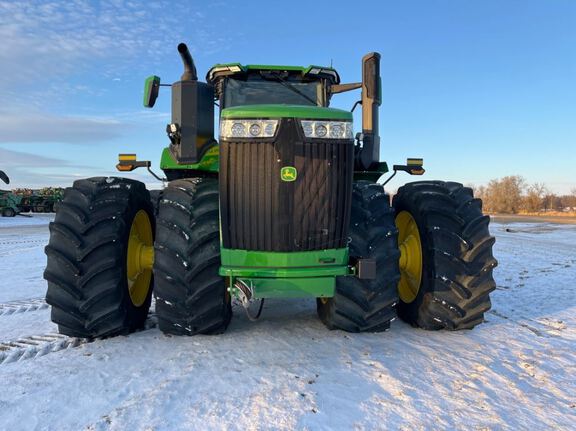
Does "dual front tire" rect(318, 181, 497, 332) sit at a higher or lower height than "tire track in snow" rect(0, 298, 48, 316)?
higher

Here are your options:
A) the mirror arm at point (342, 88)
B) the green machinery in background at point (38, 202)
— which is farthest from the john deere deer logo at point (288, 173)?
the green machinery in background at point (38, 202)

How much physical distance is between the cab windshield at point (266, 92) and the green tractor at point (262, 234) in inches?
29.3

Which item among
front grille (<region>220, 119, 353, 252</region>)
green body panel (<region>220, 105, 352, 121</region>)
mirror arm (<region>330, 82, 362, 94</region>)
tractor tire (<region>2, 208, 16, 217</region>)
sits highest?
mirror arm (<region>330, 82, 362, 94</region>)

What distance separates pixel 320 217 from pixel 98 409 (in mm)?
1992

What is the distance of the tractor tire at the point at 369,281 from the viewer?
3.76 metres

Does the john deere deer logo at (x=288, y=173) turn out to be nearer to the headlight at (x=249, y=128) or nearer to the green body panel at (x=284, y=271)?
the headlight at (x=249, y=128)

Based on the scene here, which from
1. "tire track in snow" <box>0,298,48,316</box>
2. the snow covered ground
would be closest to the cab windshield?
the snow covered ground

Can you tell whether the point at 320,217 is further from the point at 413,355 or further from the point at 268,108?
the point at 413,355

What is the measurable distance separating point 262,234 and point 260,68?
2195 mm

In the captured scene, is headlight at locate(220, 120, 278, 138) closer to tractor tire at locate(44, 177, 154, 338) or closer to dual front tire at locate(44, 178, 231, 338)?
dual front tire at locate(44, 178, 231, 338)

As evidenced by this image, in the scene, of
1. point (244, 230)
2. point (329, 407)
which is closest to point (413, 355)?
point (329, 407)

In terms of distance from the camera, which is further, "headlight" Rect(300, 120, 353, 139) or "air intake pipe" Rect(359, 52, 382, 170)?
"air intake pipe" Rect(359, 52, 382, 170)

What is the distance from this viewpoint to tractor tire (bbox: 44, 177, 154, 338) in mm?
3682

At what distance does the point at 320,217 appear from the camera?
139 inches
